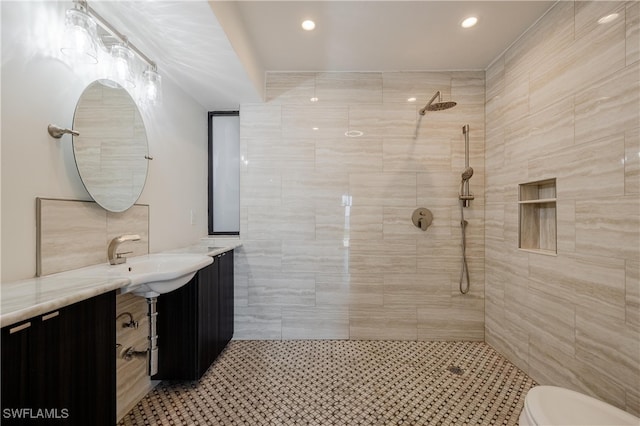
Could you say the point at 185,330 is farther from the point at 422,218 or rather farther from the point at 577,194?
the point at 577,194

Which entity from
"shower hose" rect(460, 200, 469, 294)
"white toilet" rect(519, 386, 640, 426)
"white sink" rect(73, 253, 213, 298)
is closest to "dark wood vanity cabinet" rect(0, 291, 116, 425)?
"white sink" rect(73, 253, 213, 298)

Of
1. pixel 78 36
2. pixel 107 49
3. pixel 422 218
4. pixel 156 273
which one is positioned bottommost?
pixel 156 273

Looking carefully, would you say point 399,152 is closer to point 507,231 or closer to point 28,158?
point 507,231

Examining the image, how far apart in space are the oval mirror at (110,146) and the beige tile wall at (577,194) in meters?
2.76

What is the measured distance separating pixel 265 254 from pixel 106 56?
1.82m

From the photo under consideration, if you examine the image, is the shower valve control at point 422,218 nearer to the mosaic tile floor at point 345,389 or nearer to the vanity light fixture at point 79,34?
the mosaic tile floor at point 345,389

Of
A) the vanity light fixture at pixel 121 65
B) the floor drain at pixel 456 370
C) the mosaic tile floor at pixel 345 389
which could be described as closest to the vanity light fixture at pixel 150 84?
the vanity light fixture at pixel 121 65

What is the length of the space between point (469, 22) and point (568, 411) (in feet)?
7.88

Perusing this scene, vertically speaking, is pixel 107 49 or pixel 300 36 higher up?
pixel 300 36

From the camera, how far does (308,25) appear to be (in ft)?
6.20

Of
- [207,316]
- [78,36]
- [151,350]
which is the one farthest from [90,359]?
[78,36]

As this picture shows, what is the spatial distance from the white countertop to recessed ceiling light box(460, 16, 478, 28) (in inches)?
104

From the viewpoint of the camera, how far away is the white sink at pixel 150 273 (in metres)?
1.20

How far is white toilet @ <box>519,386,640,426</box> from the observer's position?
1.10 meters
